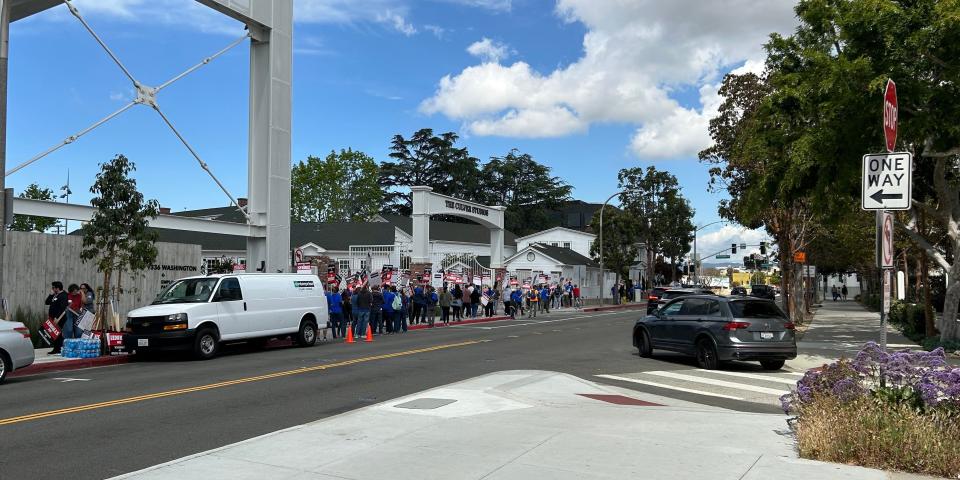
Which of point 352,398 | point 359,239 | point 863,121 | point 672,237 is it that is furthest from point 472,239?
point 352,398

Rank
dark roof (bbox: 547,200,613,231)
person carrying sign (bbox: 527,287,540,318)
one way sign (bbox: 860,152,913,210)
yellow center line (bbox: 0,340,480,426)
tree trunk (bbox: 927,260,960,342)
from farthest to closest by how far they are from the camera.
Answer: dark roof (bbox: 547,200,613,231) → person carrying sign (bbox: 527,287,540,318) → tree trunk (bbox: 927,260,960,342) → yellow center line (bbox: 0,340,480,426) → one way sign (bbox: 860,152,913,210)

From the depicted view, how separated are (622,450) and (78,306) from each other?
15.6 m

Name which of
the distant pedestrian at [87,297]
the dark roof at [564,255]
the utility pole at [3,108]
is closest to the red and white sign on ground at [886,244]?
the utility pole at [3,108]

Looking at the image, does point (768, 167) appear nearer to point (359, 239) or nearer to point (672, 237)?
point (359, 239)

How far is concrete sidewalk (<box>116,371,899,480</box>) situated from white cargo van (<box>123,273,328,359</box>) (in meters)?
8.40

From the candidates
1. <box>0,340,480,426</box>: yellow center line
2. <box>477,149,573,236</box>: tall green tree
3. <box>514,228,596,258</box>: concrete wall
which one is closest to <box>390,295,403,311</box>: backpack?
<box>0,340,480,426</box>: yellow center line

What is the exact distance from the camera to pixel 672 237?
250 feet

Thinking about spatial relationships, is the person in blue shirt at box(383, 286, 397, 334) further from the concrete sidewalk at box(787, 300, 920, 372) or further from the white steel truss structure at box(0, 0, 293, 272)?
the concrete sidewalk at box(787, 300, 920, 372)

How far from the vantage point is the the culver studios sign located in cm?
4106

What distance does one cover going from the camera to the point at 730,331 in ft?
51.6

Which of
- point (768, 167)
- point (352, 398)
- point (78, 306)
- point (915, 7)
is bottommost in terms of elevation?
point (352, 398)

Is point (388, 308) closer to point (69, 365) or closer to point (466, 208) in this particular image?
point (69, 365)

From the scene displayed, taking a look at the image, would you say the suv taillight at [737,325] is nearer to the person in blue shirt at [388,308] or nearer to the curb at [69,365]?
the curb at [69,365]

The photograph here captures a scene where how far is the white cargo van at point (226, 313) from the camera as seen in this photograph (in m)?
17.5
